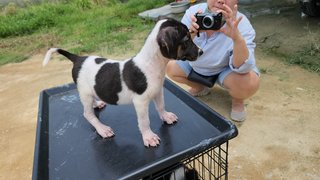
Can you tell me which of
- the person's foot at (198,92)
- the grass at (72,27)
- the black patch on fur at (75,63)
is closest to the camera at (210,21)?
the black patch on fur at (75,63)

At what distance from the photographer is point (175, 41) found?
1.45m

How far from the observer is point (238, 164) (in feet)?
A: 7.48

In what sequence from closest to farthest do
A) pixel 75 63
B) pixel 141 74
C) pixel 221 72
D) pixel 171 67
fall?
1. pixel 141 74
2. pixel 75 63
3. pixel 221 72
4. pixel 171 67

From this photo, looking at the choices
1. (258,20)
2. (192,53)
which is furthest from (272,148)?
(258,20)

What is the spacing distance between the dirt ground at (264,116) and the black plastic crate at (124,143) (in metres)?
0.39

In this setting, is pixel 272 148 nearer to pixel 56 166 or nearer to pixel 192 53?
pixel 192 53

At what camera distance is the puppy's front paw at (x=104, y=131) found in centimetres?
179

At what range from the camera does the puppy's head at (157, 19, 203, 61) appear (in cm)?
144

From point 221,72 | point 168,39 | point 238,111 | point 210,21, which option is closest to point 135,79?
point 168,39

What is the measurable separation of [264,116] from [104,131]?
4.81ft

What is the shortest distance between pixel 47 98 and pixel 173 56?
112cm

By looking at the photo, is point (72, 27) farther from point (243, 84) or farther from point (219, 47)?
point (243, 84)

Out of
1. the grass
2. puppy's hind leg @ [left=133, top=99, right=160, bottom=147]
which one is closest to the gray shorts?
puppy's hind leg @ [left=133, top=99, right=160, bottom=147]

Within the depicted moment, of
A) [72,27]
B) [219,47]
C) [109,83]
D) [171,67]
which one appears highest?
[109,83]
